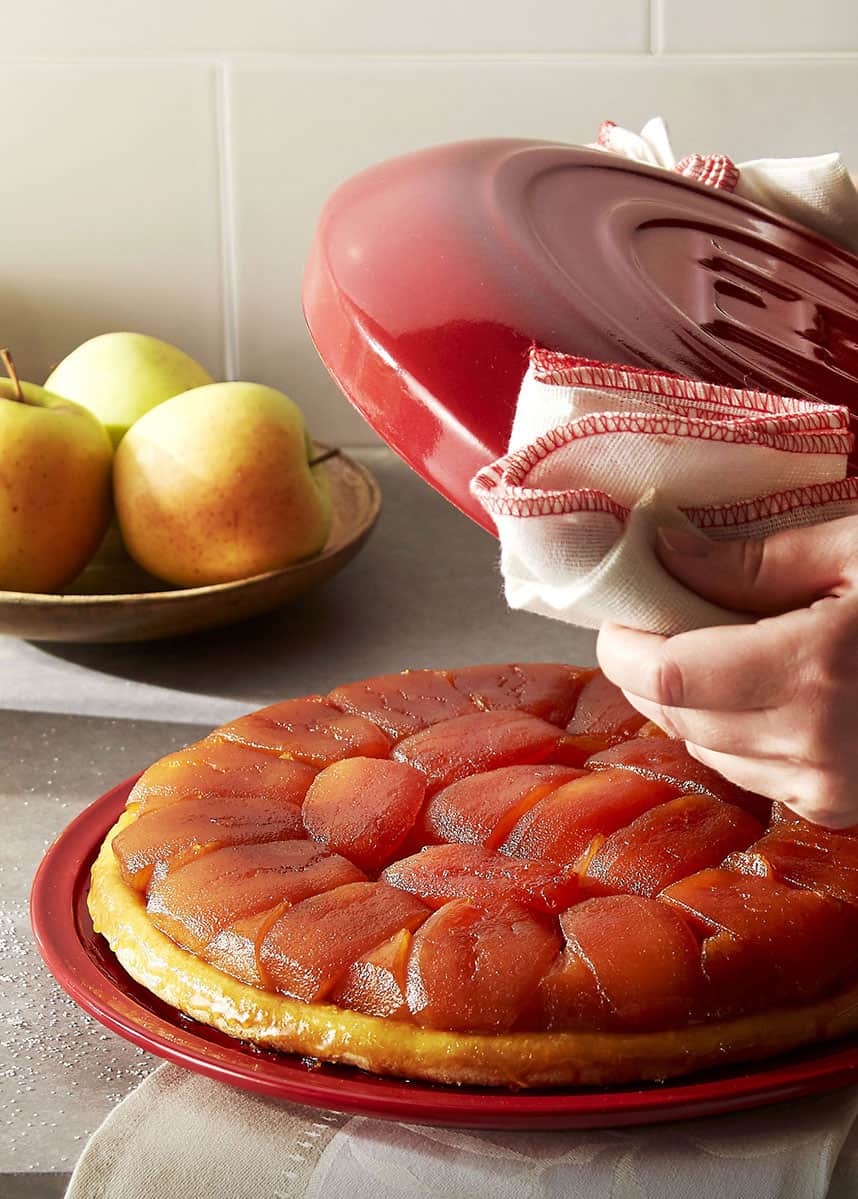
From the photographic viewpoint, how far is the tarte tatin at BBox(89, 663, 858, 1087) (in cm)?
58

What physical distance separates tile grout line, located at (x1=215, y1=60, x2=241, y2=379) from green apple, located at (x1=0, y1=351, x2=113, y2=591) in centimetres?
44

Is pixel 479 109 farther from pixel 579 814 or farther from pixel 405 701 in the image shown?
pixel 579 814

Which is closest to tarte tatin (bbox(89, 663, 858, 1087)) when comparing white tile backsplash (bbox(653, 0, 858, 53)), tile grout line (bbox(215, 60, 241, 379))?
tile grout line (bbox(215, 60, 241, 379))

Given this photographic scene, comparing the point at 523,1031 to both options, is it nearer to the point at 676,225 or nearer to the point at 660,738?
the point at 660,738

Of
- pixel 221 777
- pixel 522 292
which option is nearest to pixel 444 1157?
pixel 221 777

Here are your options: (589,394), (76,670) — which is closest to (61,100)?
(76,670)

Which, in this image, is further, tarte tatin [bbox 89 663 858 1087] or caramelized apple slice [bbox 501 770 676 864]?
caramelized apple slice [bbox 501 770 676 864]

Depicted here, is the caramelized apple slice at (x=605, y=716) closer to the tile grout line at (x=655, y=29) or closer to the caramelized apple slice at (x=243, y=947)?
the caramelized apple slice at (x=243, y=947)

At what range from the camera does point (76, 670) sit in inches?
44.6

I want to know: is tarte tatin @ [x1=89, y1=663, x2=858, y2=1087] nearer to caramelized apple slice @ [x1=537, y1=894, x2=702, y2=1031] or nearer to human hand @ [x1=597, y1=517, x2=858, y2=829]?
caramelized apple slice @ [x1=537, y1=894, x2=702, y2=1031]

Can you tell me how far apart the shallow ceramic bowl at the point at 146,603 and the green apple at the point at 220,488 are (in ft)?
0.08

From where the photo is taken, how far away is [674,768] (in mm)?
743

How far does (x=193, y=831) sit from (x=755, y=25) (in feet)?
3.81

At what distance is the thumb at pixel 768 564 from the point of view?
0.52 meters
